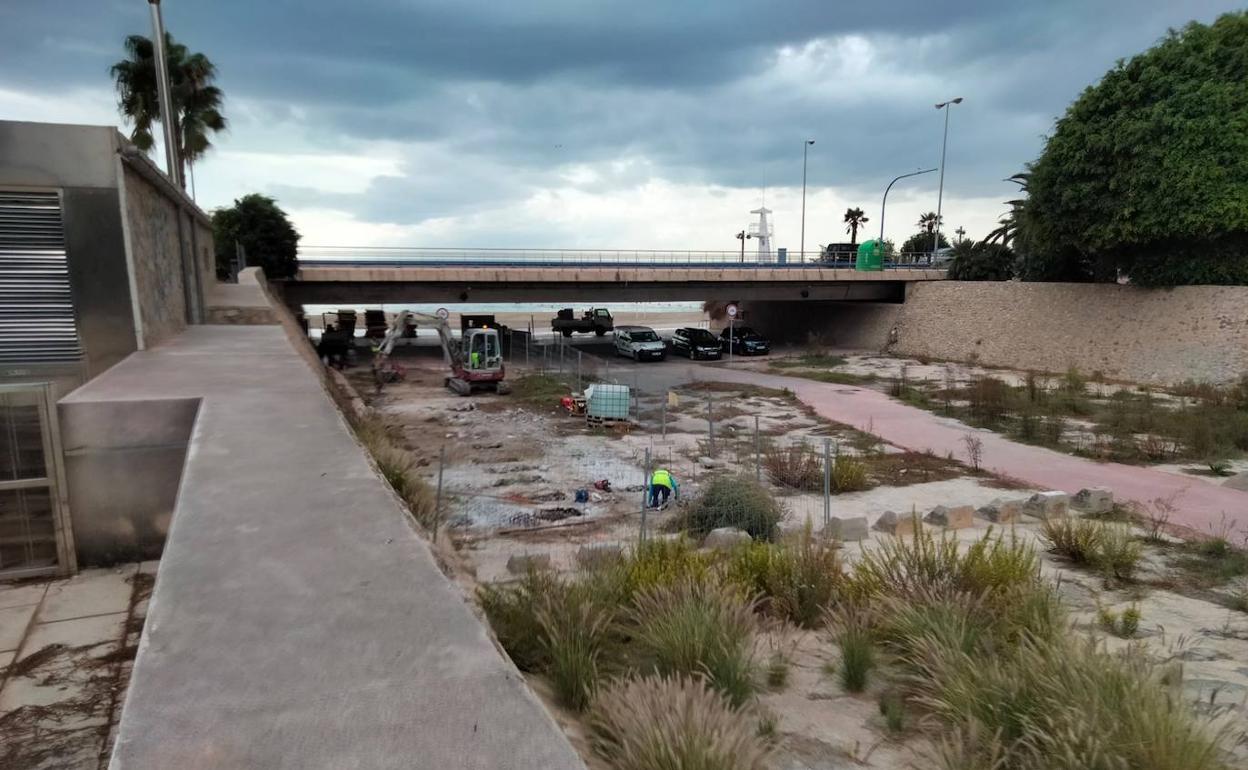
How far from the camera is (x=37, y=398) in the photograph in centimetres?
508

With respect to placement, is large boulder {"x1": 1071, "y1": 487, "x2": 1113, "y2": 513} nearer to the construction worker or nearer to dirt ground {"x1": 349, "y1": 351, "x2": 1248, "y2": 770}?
dirt ground {"x1": 349, "y1": 351, "x2": 1248, "y2": 770}

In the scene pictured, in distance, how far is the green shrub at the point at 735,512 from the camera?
365 inches

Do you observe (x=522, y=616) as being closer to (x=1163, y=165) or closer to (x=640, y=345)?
(x=1163, y=165)

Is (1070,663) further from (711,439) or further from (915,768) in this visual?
(711,439)

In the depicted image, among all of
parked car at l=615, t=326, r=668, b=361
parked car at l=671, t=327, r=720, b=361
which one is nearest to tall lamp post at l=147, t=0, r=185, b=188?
parked car at l=615, t=326, r=668, b=361

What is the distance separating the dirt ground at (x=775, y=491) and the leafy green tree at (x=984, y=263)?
21.2 m

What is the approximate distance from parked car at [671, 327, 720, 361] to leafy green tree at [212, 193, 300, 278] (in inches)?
841

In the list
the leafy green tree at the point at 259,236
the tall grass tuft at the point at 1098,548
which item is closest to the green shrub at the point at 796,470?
the tall grass tuft at the point at 1098,548

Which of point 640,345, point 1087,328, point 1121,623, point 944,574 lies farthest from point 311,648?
point 640,345

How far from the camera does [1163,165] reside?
2430 centimetres

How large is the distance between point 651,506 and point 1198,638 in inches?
275

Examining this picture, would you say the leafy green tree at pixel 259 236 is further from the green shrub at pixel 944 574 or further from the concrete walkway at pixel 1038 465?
the green shrub at pixel 944 574

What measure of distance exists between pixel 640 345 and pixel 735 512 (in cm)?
2790

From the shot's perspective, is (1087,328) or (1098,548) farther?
(1087,328)
